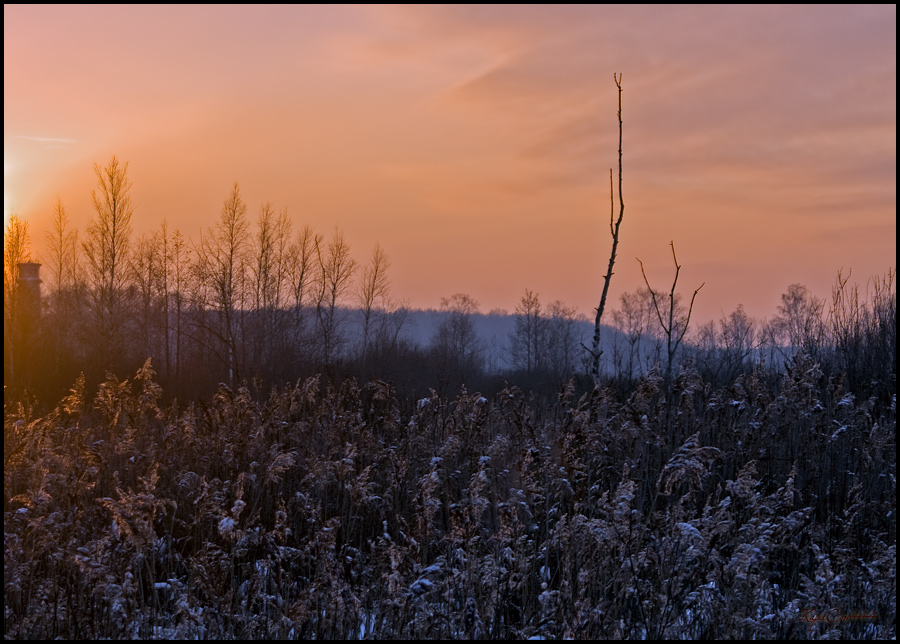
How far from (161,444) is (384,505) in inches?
124

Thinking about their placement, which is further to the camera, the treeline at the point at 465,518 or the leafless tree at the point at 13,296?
the leafless tree at the point at 13,296

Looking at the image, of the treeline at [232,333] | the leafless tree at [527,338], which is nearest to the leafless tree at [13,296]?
the treeline at [232,333]

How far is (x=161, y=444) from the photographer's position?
26.9ft

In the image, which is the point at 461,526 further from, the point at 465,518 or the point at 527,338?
the point at 527,338

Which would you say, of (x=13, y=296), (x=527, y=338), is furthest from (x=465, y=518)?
(x=527, y=338)

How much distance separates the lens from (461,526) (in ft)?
14.4

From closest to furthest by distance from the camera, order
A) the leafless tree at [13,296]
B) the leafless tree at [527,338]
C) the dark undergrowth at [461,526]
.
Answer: the dark undergrowth at [461,526], the leafless tree at [13,296], the leafless tree at [527,338]

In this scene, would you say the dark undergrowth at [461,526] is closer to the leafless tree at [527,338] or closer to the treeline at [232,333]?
the treeline at [232,333]

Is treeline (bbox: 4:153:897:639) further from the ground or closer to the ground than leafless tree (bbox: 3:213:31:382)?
closer to the ground

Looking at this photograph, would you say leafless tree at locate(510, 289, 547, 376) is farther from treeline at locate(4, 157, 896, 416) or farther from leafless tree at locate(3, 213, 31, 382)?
leafless tree at locate(3, 213, 31, 382)

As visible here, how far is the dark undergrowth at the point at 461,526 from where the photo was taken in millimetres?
4340

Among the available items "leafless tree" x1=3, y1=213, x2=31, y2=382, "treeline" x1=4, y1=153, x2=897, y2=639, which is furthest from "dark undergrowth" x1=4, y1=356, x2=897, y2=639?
"leafless tree" x1=3, y1=213, x2=31, y2=382

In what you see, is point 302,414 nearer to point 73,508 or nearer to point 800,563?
point 73,508

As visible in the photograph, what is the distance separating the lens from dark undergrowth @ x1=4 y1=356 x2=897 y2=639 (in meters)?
4.34
